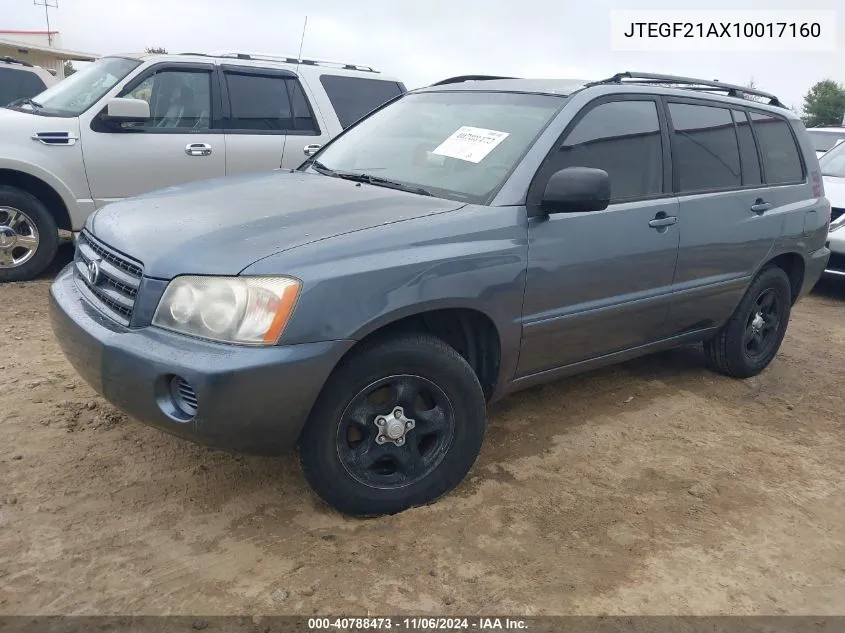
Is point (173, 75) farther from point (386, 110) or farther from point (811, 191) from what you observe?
point (811, 191)

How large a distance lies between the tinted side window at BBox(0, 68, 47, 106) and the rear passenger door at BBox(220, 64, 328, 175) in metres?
4.64

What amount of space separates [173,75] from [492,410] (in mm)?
4013

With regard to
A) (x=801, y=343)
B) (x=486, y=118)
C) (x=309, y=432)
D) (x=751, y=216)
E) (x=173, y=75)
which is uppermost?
(x=173, y=75)

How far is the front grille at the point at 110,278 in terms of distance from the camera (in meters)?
2.67

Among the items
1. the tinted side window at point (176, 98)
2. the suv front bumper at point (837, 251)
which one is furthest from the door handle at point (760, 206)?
the tinted side window at point (176, 98)

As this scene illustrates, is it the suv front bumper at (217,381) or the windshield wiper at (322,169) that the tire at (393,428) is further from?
the windshield wiper at (322,169)

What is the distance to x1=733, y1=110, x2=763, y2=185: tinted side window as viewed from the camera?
437 cm

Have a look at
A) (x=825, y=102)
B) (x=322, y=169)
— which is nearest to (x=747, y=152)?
(x=322, y=169)

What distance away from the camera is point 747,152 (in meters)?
4.41

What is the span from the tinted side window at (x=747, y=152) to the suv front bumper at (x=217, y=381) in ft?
9.77

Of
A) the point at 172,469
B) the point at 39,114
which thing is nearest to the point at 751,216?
the point at 172,469

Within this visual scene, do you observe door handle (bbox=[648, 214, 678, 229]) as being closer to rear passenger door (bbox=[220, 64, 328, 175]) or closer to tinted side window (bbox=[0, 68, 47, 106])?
rear passenger door (bbox=[220, 64, 328, 175])

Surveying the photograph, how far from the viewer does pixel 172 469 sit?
10.3 feet

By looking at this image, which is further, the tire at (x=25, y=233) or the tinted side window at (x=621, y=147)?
the tire at (x=25, y=233)
